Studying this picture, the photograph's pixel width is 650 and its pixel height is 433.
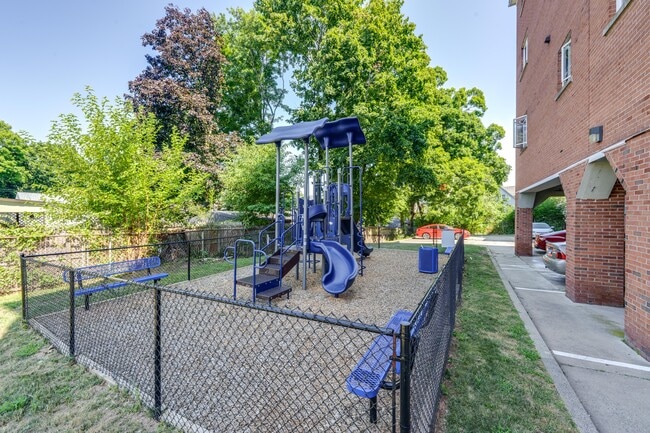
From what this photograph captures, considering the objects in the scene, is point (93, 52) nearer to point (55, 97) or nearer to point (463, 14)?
point (55, 97)

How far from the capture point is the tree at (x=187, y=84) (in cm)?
1534

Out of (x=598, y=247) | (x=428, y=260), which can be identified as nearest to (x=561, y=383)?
(x=598, y=247)

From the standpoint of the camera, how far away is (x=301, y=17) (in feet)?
54.1

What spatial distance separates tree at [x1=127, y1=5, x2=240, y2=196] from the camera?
50.3 feet

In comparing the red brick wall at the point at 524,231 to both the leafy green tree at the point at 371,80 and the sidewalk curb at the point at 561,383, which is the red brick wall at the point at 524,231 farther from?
the sidewalk curb at the point at 561,383

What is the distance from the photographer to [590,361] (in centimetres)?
359

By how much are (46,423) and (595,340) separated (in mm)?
6399

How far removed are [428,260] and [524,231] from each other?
6007mm

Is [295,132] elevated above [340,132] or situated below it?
below

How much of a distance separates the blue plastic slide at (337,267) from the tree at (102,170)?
576 centimetres

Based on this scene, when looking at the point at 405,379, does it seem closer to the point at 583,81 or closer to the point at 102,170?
the point at 583,81

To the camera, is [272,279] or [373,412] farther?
[272,279]

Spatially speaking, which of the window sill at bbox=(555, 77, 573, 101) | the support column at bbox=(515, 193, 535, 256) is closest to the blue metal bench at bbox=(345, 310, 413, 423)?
the window sill at bbox=(555, 77, 573, 101)

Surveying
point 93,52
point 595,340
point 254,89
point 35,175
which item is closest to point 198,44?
point 254,89
